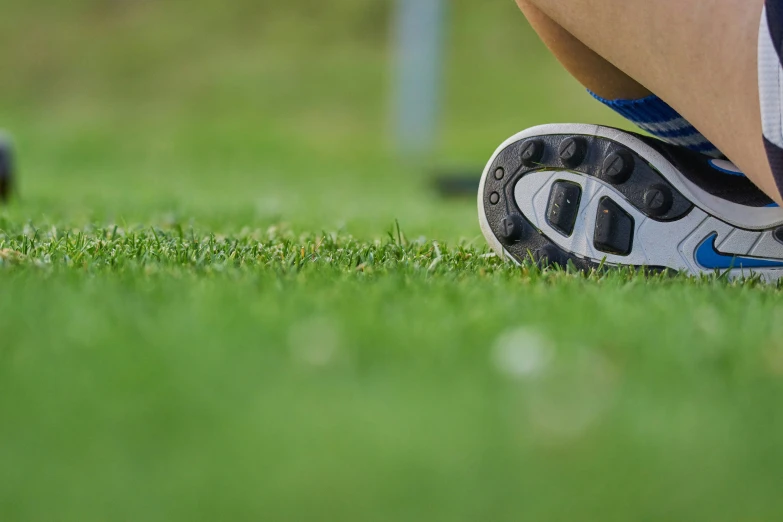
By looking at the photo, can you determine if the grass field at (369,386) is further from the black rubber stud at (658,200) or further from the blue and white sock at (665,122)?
the blue and white sock at (665,122)

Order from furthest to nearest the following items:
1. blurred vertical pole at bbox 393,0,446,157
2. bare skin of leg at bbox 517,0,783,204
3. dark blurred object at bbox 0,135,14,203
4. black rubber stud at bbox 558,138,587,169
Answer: blurred vertical pole at bbox 393,0,446,157
dark blurred object at bbox 0,135,14,203
black rubber stud at bbox 558,138,587,169
bare skin of leg at bbox 517,0,783,204

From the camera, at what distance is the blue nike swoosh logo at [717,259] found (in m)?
1.67

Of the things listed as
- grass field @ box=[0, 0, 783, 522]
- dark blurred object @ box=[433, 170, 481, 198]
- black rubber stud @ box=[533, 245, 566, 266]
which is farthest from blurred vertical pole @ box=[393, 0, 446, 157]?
black rubber stud @ box=[533, 245, 566, 266]

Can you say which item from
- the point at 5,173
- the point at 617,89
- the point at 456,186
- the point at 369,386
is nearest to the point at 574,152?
the point at 617,89

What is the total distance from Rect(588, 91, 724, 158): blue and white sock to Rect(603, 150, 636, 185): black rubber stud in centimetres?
12

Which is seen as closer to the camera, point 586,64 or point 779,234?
point 779,234

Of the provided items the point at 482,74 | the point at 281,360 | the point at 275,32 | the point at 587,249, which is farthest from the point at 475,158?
the point at 281,360

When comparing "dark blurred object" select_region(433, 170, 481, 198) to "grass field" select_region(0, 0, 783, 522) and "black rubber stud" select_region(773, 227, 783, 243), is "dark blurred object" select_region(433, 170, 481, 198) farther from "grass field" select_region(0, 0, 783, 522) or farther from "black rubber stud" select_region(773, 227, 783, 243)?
"black rubber stud" select_region(773, 227, 783, 243)

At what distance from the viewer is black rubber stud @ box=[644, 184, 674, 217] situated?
1692 mm

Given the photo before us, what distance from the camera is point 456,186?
7.92m

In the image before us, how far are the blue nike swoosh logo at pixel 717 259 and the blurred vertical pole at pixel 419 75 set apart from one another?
10.7 metres

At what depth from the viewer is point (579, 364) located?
3.18 ft

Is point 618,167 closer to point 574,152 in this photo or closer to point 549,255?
point 574,152

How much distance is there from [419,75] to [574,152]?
11586 mm
